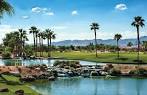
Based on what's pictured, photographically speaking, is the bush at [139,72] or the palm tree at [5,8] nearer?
the palm tree at [5,8]

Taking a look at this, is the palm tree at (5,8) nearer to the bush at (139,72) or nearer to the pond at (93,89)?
the pond at (93,89)

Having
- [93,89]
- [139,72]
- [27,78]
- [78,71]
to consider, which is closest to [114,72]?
[139,72]

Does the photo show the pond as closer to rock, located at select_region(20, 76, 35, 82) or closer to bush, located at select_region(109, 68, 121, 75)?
rock, located at select_region(20, 76, 35, 82)

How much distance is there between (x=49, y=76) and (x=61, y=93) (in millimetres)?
28536

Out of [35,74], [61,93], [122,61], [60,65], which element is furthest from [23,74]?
[122,61]

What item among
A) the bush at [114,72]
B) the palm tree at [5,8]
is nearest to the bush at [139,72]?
the bush at [114,72]

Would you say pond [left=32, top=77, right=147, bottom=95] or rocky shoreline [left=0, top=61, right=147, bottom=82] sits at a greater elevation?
rocky shoreline [left=0, top=61, right=147, bottom=82]

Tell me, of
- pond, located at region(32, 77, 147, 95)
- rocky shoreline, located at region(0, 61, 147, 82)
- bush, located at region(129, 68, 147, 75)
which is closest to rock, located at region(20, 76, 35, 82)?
pond, located at region(32, 77, 147, 95)

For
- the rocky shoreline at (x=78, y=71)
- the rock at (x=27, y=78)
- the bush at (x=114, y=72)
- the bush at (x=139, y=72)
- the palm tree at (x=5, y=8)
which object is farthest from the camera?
the bush at (x=114, y=72)

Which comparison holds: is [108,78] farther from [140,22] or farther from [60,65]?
[140,22]

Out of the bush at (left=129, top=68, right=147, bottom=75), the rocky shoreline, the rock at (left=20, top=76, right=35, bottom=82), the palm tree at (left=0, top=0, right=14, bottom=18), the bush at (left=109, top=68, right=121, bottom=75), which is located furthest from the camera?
the bush at (left=109, top=68, right=121, bottom=75)

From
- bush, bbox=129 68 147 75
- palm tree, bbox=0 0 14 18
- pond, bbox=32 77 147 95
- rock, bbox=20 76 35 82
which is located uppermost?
palm tree, bbox=0 0 14 18

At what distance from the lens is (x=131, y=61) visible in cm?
17025

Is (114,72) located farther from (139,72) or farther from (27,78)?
(27,78)
